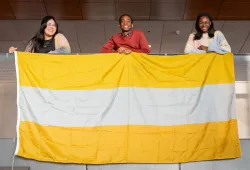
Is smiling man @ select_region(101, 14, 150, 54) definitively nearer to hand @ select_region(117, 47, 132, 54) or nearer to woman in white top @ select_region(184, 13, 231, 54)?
hand @ select_region(117, 47, 132, 54)

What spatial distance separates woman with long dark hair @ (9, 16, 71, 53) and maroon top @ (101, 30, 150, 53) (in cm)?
50

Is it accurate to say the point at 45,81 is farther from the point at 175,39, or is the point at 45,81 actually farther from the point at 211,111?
the point at 175,39

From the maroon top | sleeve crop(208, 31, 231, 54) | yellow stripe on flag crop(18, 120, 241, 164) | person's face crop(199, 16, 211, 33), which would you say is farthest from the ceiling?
yellow stripe on flag crop(18, 120, 241, 164)

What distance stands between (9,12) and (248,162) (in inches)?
237

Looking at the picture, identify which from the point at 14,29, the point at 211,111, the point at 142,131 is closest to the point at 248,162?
the point at 211,111

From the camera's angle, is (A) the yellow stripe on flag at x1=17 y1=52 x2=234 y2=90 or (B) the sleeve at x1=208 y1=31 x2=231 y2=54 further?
(B) the sleeve at x1=208 y1=31 x2=231 y2=54

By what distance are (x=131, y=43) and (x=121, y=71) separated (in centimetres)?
51

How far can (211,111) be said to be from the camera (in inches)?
152

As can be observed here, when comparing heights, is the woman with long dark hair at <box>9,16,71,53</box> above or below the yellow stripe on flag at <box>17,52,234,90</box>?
above

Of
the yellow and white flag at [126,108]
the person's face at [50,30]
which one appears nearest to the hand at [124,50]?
the yellow and white flag at [126,108]

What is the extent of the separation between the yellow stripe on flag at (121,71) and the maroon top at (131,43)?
30 centimetres

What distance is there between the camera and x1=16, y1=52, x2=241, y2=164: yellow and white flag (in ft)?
12.1

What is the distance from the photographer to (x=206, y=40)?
439cm

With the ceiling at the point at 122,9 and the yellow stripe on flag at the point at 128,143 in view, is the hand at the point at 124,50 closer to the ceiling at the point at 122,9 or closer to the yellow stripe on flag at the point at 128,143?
the yellow stripe on flag at the point at 128,143
